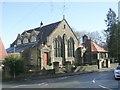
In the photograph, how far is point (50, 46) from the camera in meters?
56.1

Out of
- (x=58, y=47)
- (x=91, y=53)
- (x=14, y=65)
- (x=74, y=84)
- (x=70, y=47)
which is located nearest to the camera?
(x=74, y=84)

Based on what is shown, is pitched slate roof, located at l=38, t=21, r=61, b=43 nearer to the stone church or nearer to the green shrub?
the stone church

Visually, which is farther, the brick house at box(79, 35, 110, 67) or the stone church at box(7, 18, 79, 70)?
the brick house at box(79, 35, 110, 67)

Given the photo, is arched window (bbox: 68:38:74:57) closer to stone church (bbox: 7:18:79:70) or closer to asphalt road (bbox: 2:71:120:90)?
stone church (bbox: 7:18:79:70)

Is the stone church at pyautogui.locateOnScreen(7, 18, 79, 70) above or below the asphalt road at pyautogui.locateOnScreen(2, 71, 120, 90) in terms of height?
above

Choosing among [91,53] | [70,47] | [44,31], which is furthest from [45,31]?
[91,53]

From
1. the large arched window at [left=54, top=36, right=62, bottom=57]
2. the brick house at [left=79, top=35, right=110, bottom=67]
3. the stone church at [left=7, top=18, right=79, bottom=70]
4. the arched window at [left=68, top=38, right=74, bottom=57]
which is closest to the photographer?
the stone church at [left=7, top=18, right=79, bottom=70]

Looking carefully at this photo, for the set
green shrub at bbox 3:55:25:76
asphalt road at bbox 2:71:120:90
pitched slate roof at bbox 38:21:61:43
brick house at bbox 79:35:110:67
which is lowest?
asphalt road at bbox 2:71:120:90

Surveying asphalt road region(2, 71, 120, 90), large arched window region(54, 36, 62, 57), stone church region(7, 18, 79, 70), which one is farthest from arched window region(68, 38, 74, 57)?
asphalt road region(2, 71, 120, 90)

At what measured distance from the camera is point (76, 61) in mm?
61500

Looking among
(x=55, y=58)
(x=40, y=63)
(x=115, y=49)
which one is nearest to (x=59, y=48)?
(x=55, y=58)

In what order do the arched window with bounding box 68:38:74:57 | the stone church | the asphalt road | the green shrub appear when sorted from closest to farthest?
the asphalt road < the green shrub < the stone church < the arched window with bounding box 68:38:74:57

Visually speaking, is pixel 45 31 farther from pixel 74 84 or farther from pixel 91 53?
pixel 74 84

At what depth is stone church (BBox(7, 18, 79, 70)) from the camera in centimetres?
5462
